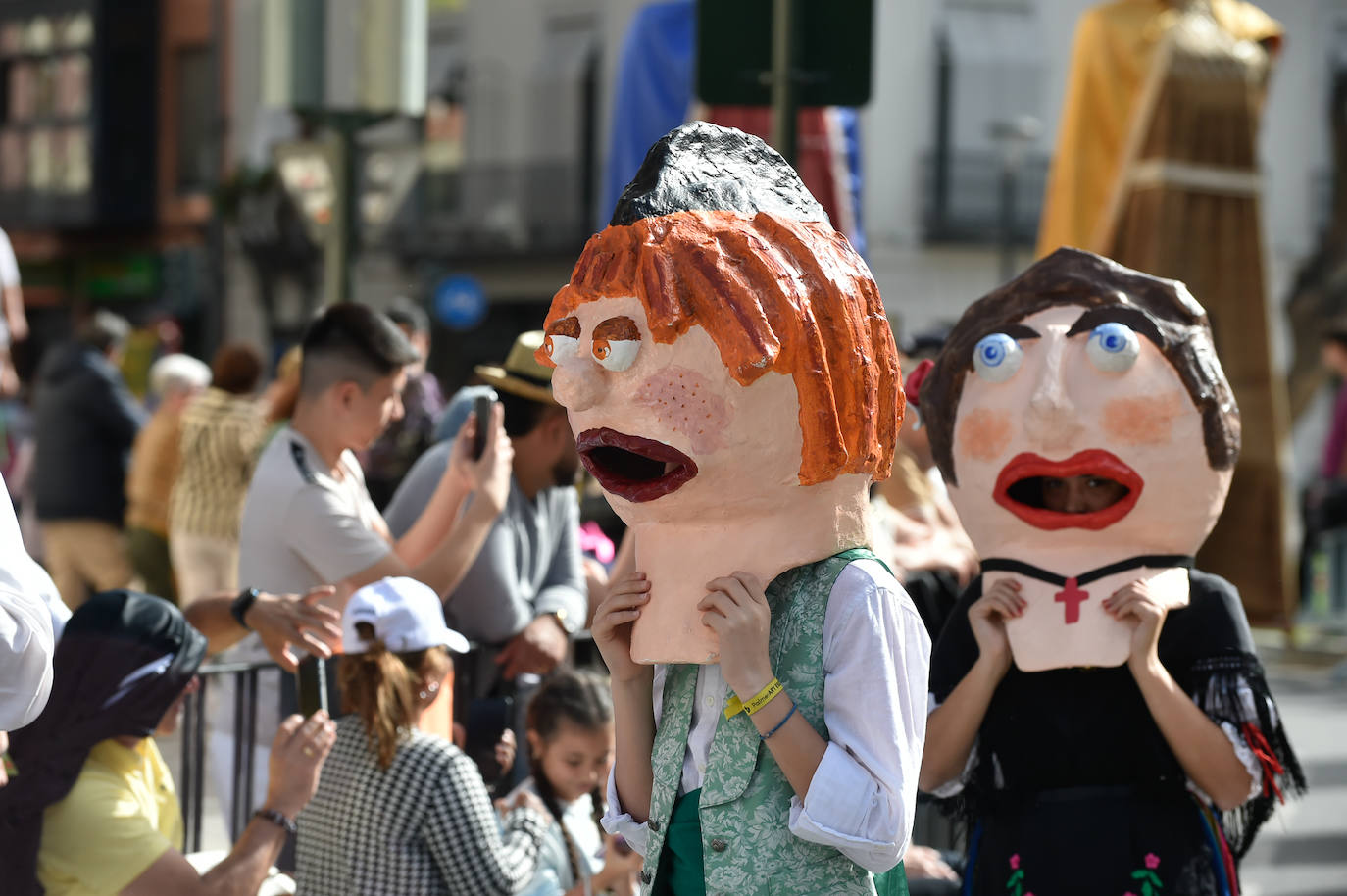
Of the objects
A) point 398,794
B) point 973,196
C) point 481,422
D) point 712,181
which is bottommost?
point 398,794

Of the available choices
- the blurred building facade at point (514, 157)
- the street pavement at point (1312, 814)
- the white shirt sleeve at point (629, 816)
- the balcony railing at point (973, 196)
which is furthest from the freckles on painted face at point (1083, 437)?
the balcony railing at point (973, 196)

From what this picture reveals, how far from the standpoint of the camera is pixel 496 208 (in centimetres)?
2741

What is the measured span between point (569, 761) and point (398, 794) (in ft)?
1.80

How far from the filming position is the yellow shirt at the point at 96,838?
11.3 feet

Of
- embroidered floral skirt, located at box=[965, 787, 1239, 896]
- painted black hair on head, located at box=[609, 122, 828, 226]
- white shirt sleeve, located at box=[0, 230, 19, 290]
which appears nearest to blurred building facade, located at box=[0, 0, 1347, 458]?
white shirt sleeve, located at box=[0, 230, 19, 290]

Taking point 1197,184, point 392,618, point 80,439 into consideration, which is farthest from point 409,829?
point 80,439

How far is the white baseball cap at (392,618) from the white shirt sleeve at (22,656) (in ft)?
4.27

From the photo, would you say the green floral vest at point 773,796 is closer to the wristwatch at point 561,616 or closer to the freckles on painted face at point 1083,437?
the freckles on painted face at point 1083,437

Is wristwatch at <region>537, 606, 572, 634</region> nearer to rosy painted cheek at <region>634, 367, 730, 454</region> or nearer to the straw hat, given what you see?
the straw hat

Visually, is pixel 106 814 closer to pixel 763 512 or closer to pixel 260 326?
pixel 763 512

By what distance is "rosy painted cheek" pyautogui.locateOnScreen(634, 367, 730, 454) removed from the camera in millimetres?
2807

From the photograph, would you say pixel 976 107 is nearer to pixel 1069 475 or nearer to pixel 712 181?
pixel 1069 475

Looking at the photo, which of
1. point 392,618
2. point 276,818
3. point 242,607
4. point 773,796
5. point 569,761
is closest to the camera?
point 773,796

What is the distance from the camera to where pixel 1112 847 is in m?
3.54
